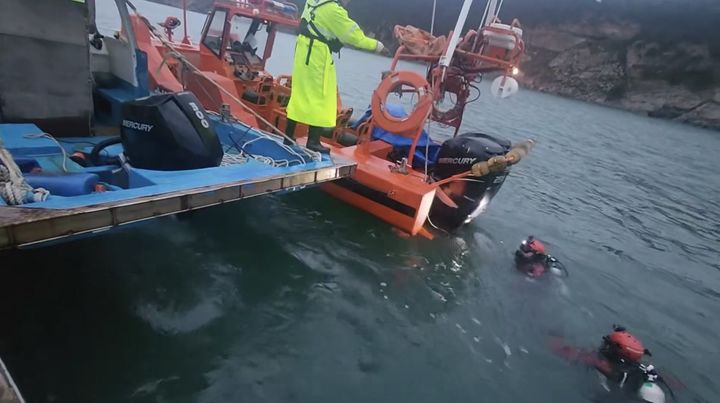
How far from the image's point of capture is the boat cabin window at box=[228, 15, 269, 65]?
7.54 metres

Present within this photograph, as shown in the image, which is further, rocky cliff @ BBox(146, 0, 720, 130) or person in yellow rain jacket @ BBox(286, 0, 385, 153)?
rocky cliff @ BBox(146, 0, 720, 130)

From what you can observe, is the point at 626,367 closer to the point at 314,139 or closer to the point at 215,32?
the point at 314,139

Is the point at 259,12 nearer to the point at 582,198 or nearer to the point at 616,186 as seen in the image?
the point at 582,198

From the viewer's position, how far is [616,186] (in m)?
10.6

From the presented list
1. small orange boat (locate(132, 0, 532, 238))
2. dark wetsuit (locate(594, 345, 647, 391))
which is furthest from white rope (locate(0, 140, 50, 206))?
dark wetsuit (locate(594, 345, 647, 391))

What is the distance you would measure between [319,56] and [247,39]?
4268 mm

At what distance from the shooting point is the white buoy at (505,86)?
5633 mm

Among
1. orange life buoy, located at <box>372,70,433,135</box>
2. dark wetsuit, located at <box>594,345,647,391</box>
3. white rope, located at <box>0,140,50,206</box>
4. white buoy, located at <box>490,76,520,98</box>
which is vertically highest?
white buoy, located at <box>490,76,520,98</box>

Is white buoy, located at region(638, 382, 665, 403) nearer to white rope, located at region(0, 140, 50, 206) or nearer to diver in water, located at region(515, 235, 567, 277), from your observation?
diver in water, located at region(515, 235, 567, 277)

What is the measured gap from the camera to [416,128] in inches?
203

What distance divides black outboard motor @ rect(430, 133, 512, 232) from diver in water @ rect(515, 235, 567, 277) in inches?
28.9

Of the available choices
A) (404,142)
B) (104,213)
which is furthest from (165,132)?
(404,142)

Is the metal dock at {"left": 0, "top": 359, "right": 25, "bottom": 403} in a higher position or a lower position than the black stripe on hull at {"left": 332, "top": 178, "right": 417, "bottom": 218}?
higher

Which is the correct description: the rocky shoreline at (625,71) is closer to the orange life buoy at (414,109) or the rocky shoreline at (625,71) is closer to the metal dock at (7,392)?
the orange life buoy at (414,109)
